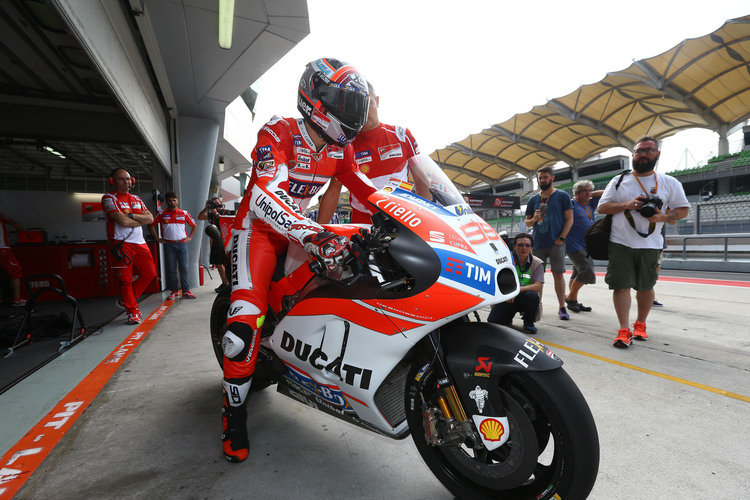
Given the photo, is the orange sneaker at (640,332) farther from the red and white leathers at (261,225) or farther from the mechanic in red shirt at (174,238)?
the mechanic in red shirt at (174,238)

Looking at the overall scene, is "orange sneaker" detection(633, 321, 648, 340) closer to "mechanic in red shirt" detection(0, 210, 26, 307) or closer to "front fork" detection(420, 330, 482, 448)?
"front fork" detection(420, 330, 482, 448)

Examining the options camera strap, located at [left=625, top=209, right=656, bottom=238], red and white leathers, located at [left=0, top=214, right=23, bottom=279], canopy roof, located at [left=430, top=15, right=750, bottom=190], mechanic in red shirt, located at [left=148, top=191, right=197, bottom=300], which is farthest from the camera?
canopy roof, located at [left=430, top=15, right=750, bottom=190]

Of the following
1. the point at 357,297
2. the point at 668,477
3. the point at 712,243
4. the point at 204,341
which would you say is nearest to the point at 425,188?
the point at 357,297

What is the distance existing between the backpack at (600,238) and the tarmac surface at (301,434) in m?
0.91

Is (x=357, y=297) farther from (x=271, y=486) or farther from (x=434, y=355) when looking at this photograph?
(x=271, y=486)

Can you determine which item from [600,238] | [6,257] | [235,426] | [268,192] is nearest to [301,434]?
[235,426]

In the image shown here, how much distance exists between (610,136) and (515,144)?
26.5ft

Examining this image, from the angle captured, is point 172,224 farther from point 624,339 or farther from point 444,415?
point 624,339

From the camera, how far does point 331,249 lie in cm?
126

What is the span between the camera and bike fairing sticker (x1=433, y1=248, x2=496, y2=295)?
1139 millimetres

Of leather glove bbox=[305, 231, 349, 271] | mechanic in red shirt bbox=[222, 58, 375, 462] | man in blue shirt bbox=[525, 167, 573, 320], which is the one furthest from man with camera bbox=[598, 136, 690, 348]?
leather glove bbox=[305, 231, 349, 271]

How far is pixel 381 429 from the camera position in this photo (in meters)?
1.39

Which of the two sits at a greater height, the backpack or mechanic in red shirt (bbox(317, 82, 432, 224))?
mechanic in red shirt (bbox(317, 82, 432, 224))

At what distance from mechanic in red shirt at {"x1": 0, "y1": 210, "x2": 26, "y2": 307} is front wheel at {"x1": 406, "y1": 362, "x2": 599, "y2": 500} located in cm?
713
